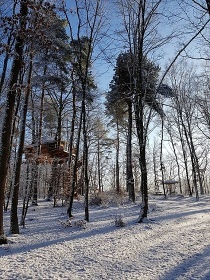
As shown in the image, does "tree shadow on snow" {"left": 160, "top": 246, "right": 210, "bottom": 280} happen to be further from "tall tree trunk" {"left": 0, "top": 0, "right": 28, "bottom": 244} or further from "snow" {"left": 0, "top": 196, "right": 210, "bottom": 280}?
"tall tree trunk" {"left": 0, "top": 0, "right": 28, "bottom": 244}

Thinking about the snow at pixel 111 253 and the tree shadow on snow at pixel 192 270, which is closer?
the tree shadow on snow at pixel 192 270

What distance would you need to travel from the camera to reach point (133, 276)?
435cm

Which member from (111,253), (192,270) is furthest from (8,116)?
(192,270)

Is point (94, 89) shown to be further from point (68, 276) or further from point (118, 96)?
point (68, 276)

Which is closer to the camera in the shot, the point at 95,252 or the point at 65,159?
the point at 95,252

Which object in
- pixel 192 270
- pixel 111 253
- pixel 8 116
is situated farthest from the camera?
pixel 8 116

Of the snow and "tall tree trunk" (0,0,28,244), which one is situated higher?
"tall tree trunk" (0,0,28,244)

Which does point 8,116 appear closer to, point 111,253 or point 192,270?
point 111,253

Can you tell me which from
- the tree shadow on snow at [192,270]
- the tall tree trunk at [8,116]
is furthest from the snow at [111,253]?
the tall tree trunk at [8,116]

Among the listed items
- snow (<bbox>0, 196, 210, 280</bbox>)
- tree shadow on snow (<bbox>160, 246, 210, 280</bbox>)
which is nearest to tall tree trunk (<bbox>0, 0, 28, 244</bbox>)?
snow (<bbox>0, 196, 210, 280</bbox>)

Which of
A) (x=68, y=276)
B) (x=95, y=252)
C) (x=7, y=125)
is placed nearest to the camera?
(x=68, y=276)

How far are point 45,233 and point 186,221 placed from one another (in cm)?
510

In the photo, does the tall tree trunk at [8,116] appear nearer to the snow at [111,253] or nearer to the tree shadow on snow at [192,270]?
the snow at [111,253]

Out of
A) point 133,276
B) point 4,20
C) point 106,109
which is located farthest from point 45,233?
point 106,109
